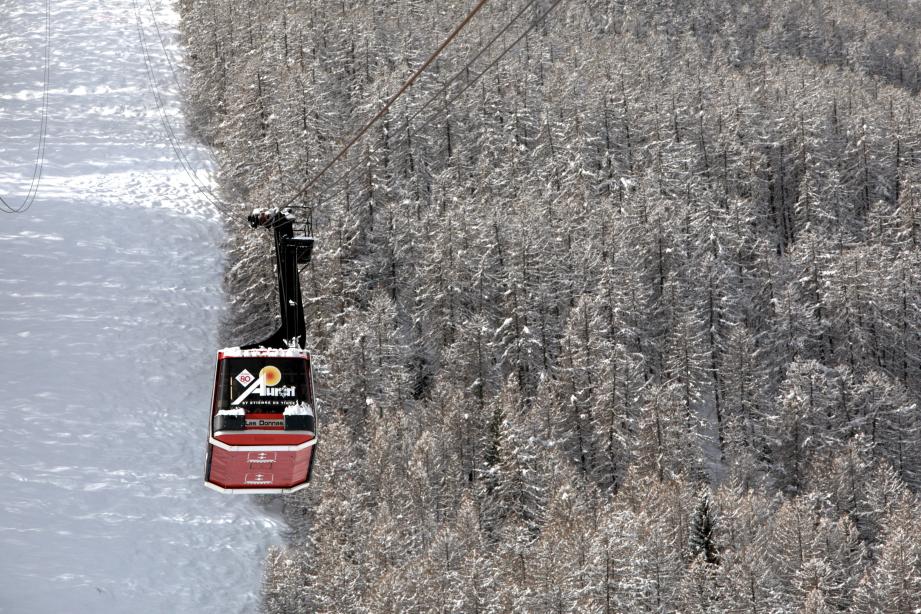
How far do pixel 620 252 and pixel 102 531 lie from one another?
36.5 meters

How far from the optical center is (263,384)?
2608 cm

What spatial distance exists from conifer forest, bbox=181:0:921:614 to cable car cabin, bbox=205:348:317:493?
16536mm

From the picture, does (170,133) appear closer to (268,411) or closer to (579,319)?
(579,319)

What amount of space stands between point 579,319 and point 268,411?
44217mm

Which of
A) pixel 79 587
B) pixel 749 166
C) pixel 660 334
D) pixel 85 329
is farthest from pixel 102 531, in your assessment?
pixel 749 166

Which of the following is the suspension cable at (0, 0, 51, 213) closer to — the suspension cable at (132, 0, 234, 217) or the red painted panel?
the suspension cable at (132, 0, 234, 217)

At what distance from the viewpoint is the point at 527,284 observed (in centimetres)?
7369

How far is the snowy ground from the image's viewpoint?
5475 cm

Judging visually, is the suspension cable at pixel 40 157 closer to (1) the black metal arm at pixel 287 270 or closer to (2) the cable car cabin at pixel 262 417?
(1) the black metal arm at pixel 287 270

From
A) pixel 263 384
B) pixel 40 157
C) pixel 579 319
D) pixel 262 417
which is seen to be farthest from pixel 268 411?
pixel 40 157

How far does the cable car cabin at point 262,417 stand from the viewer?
25797 mm

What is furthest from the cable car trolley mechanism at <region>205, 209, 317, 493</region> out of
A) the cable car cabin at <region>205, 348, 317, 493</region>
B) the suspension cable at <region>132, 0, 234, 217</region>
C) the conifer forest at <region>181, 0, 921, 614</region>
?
the suspension cable at <region>132, 0, 234, 217</region>

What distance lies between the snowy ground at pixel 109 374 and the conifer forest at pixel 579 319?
3229mm

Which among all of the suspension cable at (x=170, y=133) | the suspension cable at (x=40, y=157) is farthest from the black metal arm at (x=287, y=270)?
the suspension cable at (x=40, y=157)
